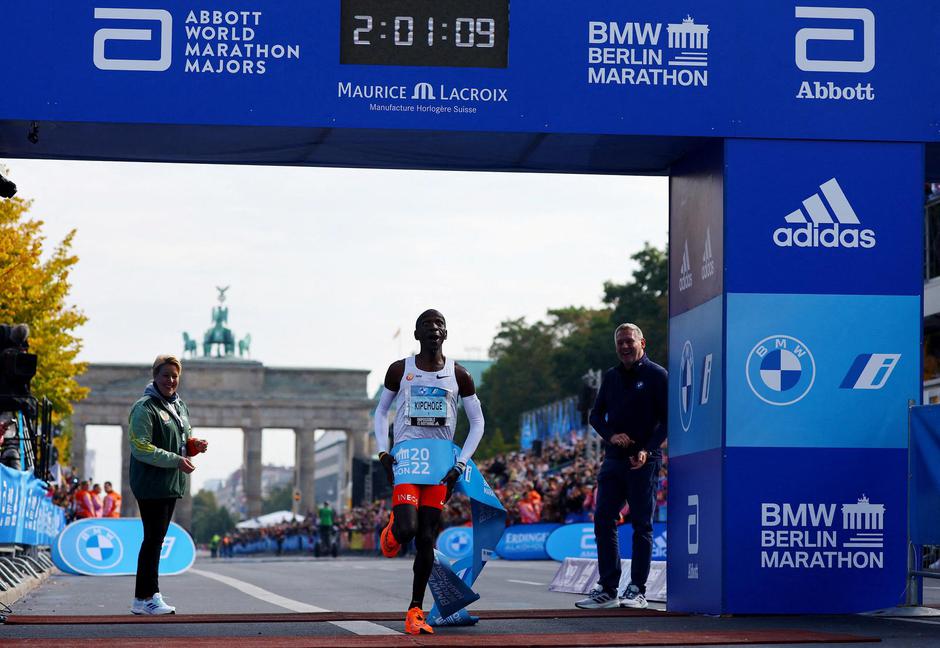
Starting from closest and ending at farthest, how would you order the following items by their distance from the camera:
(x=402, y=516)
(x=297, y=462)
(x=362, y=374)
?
(x=402, y=516), (x=362, y=374), (x=297, y=462)

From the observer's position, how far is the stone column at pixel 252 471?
11419 cm

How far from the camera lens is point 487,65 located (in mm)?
11562

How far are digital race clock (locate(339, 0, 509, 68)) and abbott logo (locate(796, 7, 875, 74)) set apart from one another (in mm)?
2074

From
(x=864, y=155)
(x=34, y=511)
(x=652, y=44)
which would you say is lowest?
(x=34, y=511)

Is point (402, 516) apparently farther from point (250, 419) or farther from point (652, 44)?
point (250, 419)

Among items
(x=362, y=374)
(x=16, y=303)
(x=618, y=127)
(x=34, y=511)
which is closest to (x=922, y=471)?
(x=618, y=127)

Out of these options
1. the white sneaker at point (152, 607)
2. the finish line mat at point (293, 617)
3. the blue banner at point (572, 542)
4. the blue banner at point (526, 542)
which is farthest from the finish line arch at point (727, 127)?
the blue banner at point (526, 542)

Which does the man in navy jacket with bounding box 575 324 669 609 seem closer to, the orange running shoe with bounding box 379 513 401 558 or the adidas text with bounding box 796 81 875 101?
the adidas text with bounding box 796 81 875 101

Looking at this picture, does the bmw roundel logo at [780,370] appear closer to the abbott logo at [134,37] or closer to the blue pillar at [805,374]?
the blue pillar at [805,374]

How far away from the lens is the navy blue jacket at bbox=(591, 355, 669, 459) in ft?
41.2

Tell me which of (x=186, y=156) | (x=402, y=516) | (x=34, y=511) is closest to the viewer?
(x=402, y=516)

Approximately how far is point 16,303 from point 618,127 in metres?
25.8

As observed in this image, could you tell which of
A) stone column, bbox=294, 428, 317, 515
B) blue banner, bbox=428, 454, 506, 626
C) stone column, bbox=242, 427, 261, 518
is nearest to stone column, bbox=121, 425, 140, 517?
stone column, bbox=242, 427, 261, 518

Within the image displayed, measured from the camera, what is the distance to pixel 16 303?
35.2 metres
